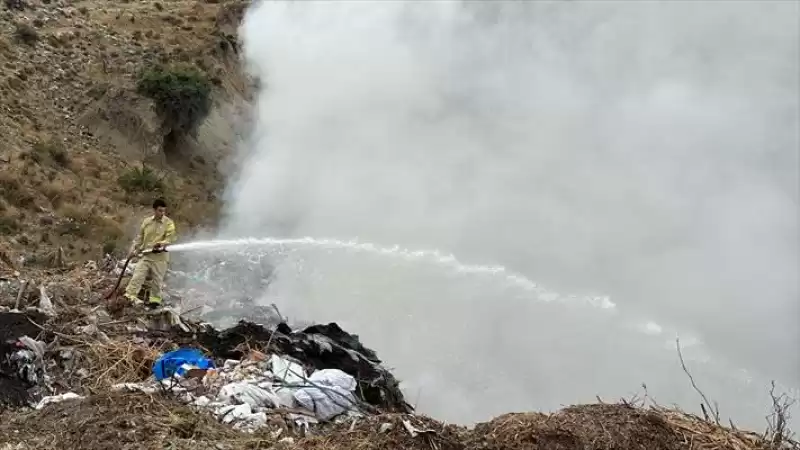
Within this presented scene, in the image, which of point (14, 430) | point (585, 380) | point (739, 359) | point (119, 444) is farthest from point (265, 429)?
point (739, 359)

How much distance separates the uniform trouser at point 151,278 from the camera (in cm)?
895

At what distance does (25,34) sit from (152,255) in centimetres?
1474

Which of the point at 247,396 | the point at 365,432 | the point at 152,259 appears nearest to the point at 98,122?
the point at 152,259

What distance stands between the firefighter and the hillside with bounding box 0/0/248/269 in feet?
10.2

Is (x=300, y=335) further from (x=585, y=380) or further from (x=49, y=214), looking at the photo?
(x=49, y=214)

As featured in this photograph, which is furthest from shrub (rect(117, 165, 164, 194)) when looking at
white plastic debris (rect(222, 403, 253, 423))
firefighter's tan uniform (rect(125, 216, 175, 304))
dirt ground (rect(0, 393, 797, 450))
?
white plastic debris (rect(222, 403, 253, 423))

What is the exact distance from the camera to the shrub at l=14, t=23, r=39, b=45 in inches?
801

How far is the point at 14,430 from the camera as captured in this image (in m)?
5.11

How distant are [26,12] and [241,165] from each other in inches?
301

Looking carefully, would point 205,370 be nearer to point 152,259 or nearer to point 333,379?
point 333,379

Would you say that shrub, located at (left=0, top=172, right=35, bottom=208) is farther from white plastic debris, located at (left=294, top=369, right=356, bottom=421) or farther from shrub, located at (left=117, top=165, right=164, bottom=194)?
white plastic debris, located at (left=294, top=369, right=356, bottom=421)

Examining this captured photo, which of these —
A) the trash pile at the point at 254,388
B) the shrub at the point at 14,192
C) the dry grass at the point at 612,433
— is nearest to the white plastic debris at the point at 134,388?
the trash pile at the point at 254,388

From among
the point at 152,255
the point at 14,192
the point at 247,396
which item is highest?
the point at 14,192

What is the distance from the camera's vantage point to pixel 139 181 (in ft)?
58.7
